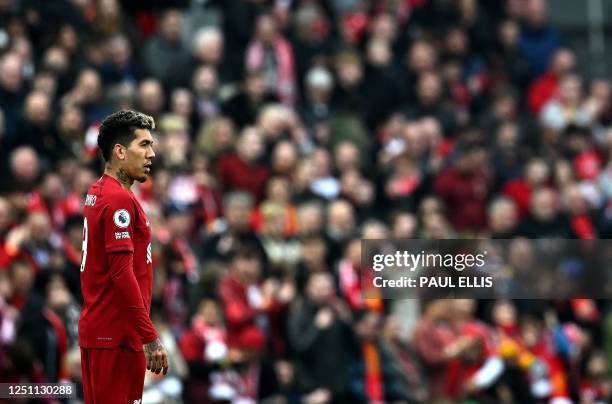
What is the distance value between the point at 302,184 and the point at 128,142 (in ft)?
20.6

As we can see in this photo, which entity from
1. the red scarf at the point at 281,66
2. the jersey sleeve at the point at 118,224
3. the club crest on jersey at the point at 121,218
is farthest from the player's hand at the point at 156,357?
the red scarf at the point at 281,66

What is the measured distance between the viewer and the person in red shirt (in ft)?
22.5

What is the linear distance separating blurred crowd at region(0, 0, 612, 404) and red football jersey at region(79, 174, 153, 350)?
125 inches

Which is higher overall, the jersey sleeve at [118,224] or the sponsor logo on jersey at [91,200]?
the sponsor logo on jersey at [91,200]

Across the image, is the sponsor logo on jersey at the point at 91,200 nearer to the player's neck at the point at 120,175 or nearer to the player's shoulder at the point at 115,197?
the player's shoulder at the point at 115,197

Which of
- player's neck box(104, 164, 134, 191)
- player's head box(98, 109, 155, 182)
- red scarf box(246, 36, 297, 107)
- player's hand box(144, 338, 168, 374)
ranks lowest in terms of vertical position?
player's hand box(144, 338, 168, 374)

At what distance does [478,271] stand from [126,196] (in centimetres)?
616

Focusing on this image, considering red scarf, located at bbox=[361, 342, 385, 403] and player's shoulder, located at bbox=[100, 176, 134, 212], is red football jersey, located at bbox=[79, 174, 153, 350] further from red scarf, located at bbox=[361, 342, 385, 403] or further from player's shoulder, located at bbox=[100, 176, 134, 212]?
red scarf, located at bbox=[361, 342, 385, 403]

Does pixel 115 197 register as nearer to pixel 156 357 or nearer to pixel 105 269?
pixel 105 269

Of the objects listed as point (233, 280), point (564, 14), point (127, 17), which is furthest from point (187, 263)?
point (564, 14)

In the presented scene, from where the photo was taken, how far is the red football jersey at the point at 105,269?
6914 millimetres

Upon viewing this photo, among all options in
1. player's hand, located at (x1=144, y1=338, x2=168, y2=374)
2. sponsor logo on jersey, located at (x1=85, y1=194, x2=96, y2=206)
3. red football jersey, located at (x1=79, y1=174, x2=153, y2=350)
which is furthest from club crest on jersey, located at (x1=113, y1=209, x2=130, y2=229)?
player's hand, located at (x1=144, y1=338, x2=168, y2=374)

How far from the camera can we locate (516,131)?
15492 mm

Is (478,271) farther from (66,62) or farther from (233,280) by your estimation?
(66,62)
